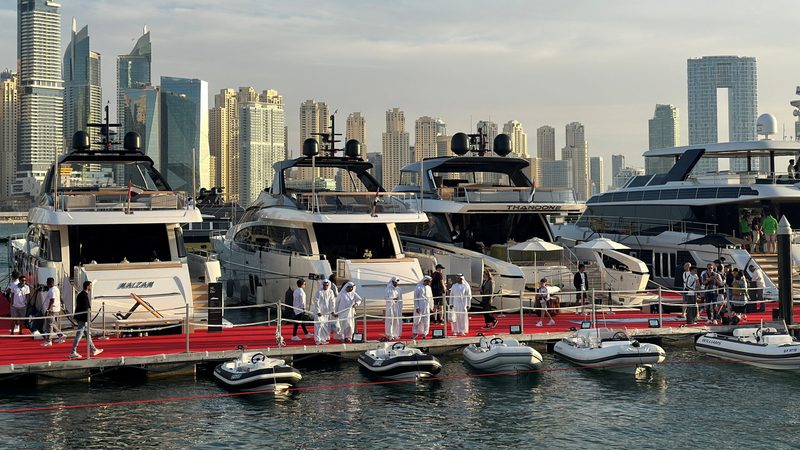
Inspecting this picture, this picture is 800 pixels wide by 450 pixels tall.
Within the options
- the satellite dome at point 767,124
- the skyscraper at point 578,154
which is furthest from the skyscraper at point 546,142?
the satellite dome at point 767,124

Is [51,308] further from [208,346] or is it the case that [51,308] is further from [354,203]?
[354,203]

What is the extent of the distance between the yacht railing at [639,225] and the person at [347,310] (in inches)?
635

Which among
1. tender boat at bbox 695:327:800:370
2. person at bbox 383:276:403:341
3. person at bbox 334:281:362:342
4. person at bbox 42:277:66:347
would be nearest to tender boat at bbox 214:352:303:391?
person at bbox 334:281:362:342

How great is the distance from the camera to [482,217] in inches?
1179

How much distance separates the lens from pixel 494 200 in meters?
29.2

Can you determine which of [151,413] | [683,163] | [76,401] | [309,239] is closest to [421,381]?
[151,413]

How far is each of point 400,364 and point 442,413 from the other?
215 cm

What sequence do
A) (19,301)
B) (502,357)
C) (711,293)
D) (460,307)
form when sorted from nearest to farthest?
(502,357) < (19,301) < (460,307) < (711,293)

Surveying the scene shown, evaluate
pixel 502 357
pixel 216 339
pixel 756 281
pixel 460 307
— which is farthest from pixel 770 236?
pixel 216 339

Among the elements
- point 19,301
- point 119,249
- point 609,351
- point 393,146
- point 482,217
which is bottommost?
point 609,351

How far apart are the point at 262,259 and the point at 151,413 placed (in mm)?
12301

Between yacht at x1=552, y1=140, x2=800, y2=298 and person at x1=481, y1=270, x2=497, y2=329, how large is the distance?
710 centimetres

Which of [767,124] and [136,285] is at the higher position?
[767,124]

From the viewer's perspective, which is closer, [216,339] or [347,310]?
[347,310]
